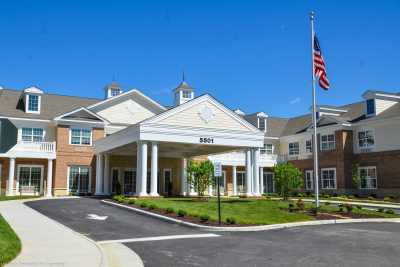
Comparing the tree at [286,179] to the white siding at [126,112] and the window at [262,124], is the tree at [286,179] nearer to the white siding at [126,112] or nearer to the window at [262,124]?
the white siding at [126,112]

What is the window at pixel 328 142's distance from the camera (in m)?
42.5

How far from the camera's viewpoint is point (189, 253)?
1101cm

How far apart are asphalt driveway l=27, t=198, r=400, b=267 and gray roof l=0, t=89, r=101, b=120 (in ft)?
63.4

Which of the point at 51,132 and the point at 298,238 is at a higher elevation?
the point at 51,132

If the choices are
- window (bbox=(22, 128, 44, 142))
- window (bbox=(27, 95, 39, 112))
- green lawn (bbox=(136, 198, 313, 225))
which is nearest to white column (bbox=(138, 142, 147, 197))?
green lawn (bbox=(136, 198, 313, 225))

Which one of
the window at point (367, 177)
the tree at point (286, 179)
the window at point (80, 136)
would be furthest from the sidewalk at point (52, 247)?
the window at point (367, 177)

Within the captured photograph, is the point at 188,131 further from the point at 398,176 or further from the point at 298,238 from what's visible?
the point at 398,176

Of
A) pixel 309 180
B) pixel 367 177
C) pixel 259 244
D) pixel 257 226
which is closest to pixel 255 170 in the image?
pixel 367 177

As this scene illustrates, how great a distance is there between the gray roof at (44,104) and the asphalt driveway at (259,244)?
19.3m

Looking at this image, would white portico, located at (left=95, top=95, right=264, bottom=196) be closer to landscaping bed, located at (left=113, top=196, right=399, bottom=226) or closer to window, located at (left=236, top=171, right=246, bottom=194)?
landscaping bed, located at (left=113, top=196, right=399, bottom=226)

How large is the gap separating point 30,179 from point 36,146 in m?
2.87

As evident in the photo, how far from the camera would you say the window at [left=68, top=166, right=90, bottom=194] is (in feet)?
117

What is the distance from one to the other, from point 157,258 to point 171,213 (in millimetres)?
9671

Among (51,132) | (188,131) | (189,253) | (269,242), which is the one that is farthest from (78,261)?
(51,132)
